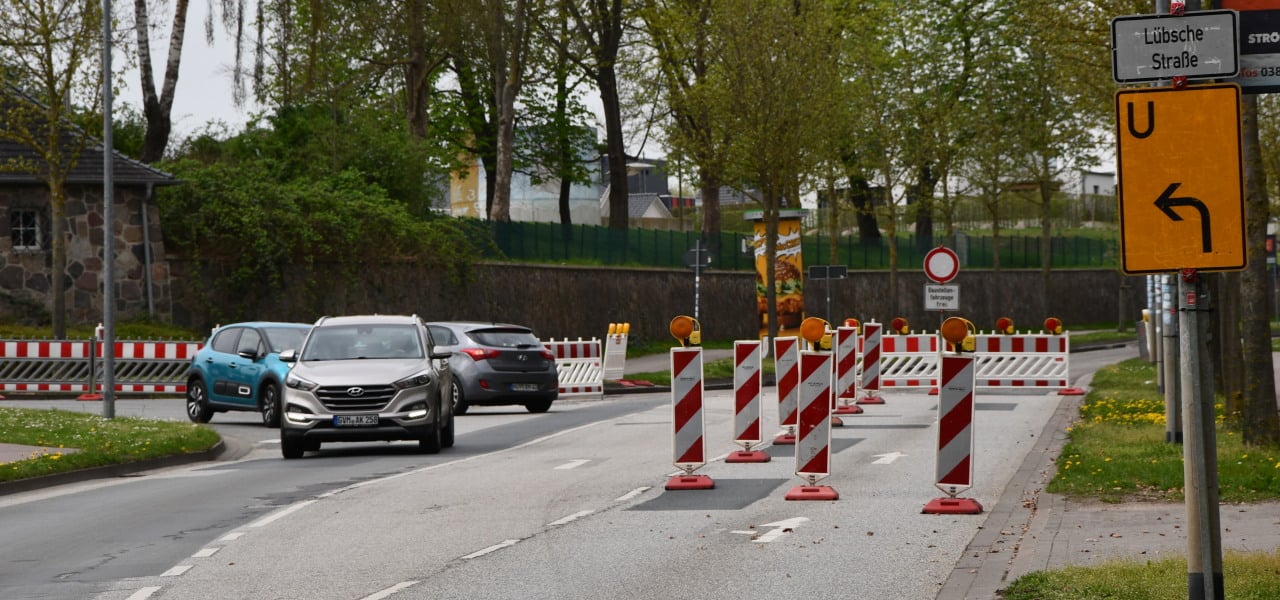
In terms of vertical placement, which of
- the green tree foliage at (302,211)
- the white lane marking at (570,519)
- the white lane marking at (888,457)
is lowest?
the white lane marking at (888,457)

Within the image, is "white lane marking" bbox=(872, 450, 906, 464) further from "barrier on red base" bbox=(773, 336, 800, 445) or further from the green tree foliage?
the green tree foliage

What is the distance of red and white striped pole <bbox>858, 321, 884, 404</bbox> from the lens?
2700 centimetres

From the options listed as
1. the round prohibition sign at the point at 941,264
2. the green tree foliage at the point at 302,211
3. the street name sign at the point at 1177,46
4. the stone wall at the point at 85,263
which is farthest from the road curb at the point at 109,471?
the green tree foliage at the point at 302,211

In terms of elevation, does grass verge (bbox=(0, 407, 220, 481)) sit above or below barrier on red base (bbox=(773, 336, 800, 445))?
below

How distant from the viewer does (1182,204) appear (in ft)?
22.8

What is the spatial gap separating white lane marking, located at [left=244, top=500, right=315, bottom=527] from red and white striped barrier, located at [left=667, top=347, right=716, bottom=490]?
310 cm

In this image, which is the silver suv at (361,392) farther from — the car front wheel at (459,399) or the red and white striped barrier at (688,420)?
the car front wheel at (459,399)

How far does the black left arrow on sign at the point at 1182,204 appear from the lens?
6.92m

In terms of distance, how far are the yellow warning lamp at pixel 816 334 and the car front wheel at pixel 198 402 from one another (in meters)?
13.5

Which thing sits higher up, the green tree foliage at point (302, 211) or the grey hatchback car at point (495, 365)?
the green tree foliage at point (302, 211)

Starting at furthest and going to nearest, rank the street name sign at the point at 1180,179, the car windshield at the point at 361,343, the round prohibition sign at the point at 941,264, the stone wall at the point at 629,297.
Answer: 1. the stone wall at the point at 629,297
2. the round prohibition sign at the point at 941,264
3. the car windshield at the point at 361,343
4. the street name sign at the point at 1180,179

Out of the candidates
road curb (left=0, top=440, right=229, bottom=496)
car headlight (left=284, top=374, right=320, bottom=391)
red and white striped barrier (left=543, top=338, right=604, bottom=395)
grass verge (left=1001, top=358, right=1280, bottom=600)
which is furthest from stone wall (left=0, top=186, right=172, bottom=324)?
grass verge (left=1001, top=358, right=1280, bottom=600)

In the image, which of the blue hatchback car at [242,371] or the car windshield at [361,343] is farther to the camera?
the blue hatchback car at [242,371]

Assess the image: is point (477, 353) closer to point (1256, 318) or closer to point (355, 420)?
point (355, 420)
